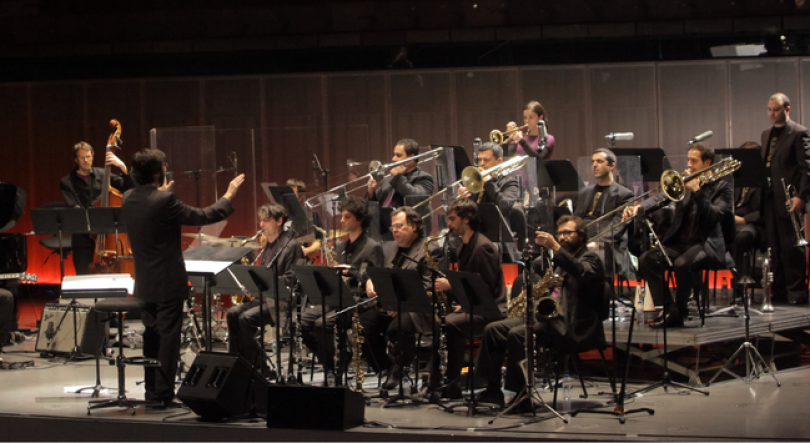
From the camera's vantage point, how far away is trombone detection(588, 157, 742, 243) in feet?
17.2

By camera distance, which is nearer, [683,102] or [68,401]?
[68,401]

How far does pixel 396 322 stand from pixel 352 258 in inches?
24.4

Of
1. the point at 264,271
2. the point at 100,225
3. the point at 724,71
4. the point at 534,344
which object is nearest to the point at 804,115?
the point at 724,71

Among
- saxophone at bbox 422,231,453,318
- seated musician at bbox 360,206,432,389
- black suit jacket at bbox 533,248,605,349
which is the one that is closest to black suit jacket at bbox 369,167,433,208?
seated musician at bbox 360,206,432,389

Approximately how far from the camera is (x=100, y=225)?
6.27 metres

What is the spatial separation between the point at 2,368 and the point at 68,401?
4.98 feet

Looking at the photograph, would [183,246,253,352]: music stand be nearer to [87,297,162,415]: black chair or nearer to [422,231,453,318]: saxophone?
[87,297,162,415]: black chair

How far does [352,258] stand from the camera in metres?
5.53

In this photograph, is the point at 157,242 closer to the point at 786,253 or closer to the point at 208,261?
the point at 208,261

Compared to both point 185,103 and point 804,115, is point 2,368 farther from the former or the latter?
point 804,115

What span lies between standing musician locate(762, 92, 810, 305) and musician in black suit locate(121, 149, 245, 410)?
4.13 m

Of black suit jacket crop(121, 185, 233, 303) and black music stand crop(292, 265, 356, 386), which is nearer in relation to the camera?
black music stand crop(292, 265, 356, 386)

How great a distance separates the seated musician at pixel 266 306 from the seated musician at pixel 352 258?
0.28m

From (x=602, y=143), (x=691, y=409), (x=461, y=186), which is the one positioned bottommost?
(x=691, y=409)
